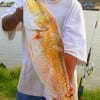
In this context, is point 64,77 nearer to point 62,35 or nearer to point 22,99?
point 62,35

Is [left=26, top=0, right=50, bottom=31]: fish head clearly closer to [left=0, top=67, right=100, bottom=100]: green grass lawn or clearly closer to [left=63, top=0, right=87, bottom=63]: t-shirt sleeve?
[left=63, top=0, right=87, bottom=63]: t-shirt sleeve

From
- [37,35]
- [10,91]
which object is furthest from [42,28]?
[10,91]

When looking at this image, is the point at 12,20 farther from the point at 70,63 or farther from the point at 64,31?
the point at 70,63

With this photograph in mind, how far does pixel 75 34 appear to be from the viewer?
206 cm

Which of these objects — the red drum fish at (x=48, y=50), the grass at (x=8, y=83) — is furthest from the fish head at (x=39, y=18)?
the grass at (x=8, y=83)

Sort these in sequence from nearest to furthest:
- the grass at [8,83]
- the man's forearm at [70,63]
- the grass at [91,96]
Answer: the man's forearm at [70,63]
the grass at [91,96]
the grass at [8,83]

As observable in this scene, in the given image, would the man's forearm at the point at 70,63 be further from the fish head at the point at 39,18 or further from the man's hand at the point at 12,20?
the man's hand at the point at 12,20

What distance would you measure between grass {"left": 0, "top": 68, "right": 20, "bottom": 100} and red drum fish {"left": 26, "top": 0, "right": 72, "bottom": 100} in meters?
4.67

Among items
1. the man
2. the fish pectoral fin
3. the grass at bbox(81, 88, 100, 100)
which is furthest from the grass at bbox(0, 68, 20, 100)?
the fish pectoral fin

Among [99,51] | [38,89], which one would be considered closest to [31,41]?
[38,89]

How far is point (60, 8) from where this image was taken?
2.10 metres

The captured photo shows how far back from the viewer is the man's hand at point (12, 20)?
2.02 meters

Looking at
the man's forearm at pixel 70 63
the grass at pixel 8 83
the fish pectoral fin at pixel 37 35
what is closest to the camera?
the fish pectoral fin at pixel 37 35

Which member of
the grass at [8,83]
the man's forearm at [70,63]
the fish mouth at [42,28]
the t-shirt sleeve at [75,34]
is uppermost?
the fish mouth at [42,28]
